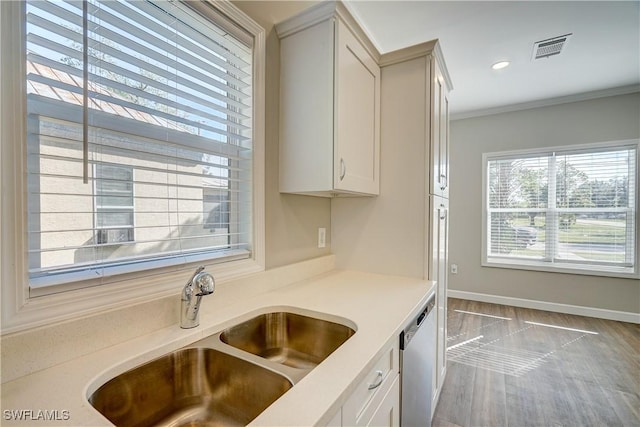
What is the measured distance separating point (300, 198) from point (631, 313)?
4.15 m

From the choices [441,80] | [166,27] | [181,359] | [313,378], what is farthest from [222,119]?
[441,80]

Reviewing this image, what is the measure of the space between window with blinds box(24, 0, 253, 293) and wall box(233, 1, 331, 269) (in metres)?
0.12

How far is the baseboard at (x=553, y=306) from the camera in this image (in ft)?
10.4

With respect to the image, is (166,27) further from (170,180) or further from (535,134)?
(535,134)

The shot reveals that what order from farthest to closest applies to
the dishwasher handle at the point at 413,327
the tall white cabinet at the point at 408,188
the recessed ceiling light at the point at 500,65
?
the recessed ceiling light at the point at 500,65, the tall white cabinet at the point at 408,188, the dishwasher handle at the point at 413,327

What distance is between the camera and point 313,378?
2.18ft

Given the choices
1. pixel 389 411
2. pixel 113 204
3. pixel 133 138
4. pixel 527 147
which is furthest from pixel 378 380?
pixel 527 147

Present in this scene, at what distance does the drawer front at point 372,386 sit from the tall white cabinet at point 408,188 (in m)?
0.74

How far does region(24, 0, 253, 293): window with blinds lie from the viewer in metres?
0.75

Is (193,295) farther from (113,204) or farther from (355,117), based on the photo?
(355,117)

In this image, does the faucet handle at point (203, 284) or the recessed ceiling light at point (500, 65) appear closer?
the faucet handle at point (203, 284)

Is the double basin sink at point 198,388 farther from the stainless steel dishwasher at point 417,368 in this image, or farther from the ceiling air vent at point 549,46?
the ceiling air vent at point 549,46

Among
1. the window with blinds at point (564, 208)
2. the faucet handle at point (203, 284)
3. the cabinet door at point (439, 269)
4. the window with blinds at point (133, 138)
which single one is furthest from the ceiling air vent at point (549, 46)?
the faucet handle at point (203, 284)

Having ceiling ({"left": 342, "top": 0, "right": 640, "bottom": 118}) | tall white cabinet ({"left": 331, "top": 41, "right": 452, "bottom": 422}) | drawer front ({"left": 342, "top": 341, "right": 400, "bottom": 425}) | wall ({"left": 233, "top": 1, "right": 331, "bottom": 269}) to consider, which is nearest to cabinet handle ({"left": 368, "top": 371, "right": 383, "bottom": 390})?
drawer front ({"left": 342, "top": 341, "right": 400, "bottom": 425})
